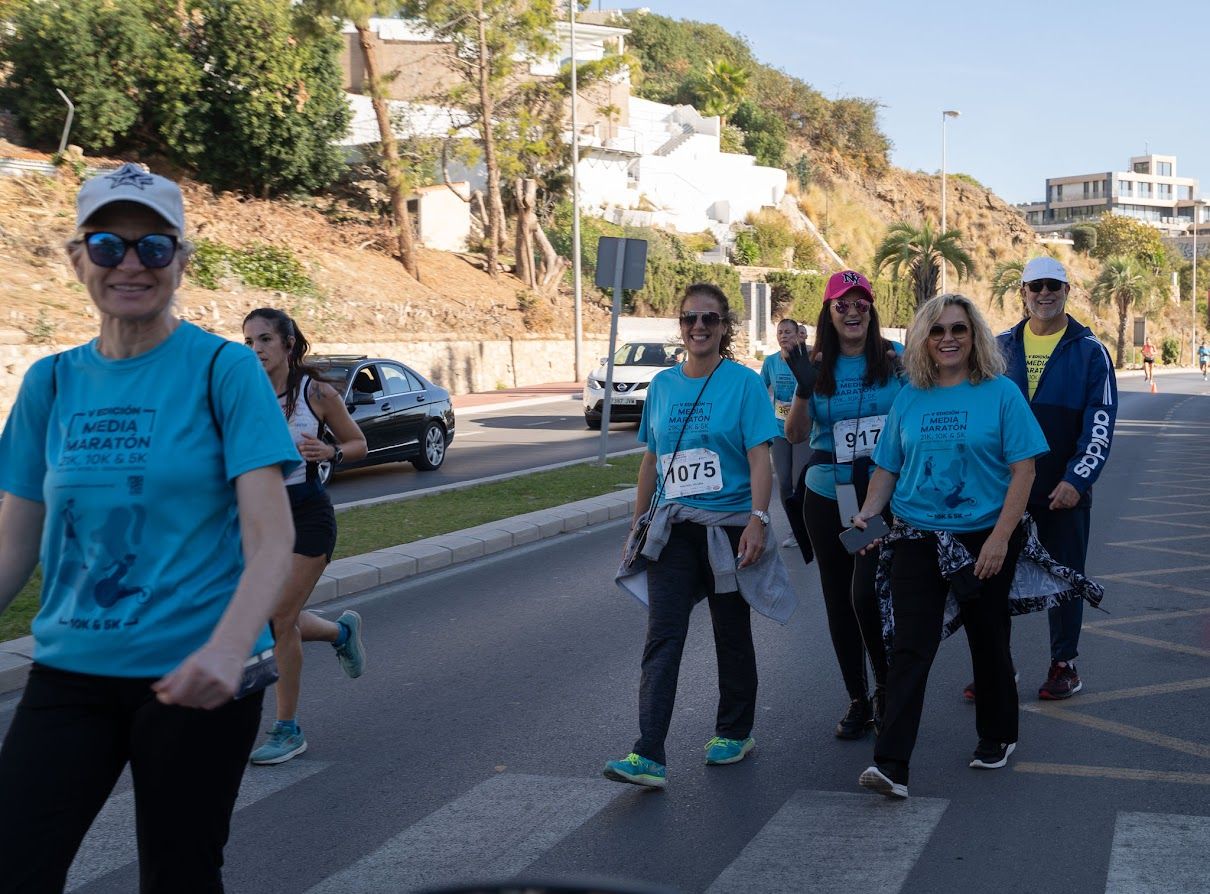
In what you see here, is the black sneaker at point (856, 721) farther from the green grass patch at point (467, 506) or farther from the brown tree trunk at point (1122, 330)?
the brown tree trunk at point (1122, 330)

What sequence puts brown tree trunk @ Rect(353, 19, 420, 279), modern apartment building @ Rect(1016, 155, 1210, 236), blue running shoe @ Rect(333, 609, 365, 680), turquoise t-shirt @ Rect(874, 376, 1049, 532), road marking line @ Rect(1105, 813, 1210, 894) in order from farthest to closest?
modern apartment building @ Rect(1016, 155, 1210, 236)
brown tree trunk @ Rect(353, 19, 420, 279)
blue running shoe @ Rect(333, 609, 365, 680)
turquoise t-shirt @ Rect(874, 376, 1049, 532)
road marking line @ Rect(1105, 813, 1210, 894)

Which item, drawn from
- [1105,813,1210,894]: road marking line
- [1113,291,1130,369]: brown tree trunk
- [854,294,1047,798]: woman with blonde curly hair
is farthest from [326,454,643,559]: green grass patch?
[1113,291,1130,369]: brown tree trunk

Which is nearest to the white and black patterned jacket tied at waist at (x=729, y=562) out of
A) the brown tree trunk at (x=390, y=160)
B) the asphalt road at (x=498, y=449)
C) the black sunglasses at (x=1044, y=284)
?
the black sunglasses at (x=1044, y=284)

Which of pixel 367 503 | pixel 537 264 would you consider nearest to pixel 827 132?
pixel 537 264

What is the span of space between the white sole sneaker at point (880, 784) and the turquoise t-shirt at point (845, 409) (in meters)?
1.30

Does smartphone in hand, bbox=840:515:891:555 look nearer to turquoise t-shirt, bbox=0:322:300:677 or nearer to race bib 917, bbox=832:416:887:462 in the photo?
race bib 917, bbox=832:416:887:462

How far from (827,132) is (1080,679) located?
3557 inches

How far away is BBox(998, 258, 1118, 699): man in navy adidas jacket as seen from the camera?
6062 millimetres

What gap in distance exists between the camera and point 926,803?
485 cm

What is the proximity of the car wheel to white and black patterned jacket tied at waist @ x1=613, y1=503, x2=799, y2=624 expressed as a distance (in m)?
13.0

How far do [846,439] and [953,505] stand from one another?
69 cm

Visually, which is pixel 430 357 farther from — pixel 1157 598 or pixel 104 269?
pixel 104 269

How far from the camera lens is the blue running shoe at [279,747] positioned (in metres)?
5.46

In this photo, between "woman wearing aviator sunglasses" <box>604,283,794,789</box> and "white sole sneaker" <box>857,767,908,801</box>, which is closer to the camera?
"white sole sneaker" <box>857,767,908,801</box>
